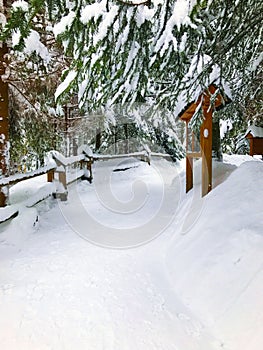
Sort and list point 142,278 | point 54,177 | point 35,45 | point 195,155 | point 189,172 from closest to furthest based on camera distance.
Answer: point 142,278, point 35,45, point 195,155, point 189,172, point 54,177

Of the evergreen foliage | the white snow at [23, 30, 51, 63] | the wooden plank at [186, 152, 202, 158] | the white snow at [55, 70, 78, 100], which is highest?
the white snow at [23, 30, 51, 63]

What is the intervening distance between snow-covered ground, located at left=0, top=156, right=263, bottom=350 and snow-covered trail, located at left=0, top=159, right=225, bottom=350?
10 millimetres

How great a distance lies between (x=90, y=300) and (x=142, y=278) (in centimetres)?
81

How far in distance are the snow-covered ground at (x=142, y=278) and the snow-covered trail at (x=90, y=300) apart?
0.4 inches

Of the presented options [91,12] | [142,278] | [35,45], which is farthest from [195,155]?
[91,12]

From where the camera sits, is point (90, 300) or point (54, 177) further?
point (54, 177)

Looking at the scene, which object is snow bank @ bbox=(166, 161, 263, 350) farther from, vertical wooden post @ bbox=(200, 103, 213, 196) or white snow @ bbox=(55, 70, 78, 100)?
white snow @ bbox=(55, 70, 78, 100)

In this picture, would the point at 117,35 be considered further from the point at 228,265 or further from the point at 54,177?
the point at 54,177

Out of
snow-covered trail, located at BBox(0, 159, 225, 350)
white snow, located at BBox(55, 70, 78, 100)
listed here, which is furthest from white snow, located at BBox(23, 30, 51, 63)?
snow-covered trail, located at BBox(0, 159, 225, 350)

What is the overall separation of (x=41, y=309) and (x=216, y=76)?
446 cm

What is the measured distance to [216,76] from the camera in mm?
5406

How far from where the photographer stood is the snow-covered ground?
108 inches

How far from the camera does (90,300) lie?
337 cm

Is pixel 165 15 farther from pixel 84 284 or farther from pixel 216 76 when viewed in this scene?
pixel 84 284
